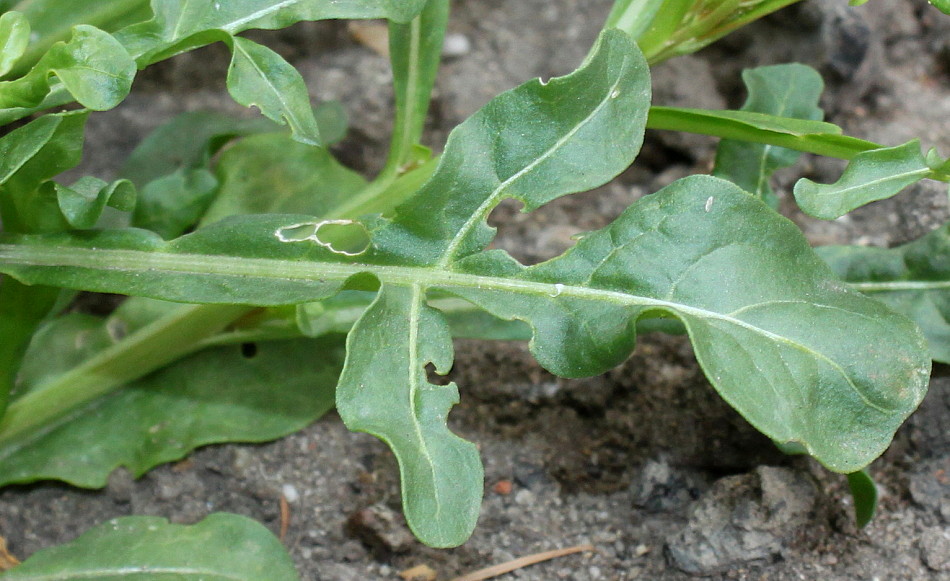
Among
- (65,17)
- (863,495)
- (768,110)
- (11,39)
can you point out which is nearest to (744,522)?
(863,495)

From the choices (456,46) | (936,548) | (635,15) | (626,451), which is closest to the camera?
(936,548)

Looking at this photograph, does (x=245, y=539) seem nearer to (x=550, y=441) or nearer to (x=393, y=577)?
(x=393, y=577)

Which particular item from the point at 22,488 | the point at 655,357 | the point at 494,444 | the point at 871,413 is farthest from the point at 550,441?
the point at 22,488

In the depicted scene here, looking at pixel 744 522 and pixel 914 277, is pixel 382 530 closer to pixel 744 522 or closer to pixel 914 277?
pixel 744 522

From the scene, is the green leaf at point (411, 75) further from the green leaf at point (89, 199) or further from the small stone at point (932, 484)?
the small stone at point (932, 484)

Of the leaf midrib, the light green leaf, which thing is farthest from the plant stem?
the light green leaf

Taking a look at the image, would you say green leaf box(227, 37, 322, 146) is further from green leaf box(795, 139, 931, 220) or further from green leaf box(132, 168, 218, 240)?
green leaf box(795, 139, 931, 220)

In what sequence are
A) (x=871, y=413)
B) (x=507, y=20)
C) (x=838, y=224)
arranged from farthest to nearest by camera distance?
(x=507, y=20) → (x=838, y=224) → (x=871, y=413)
